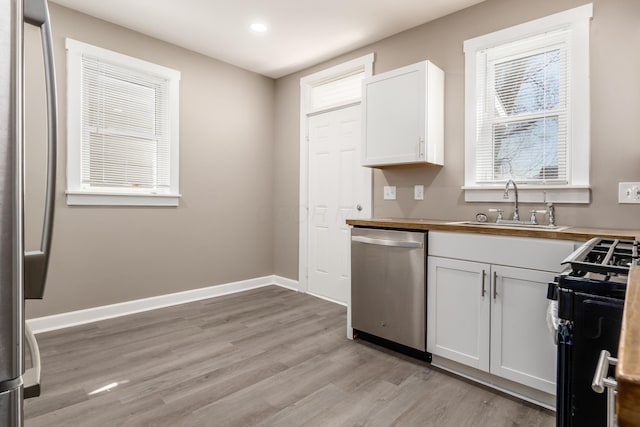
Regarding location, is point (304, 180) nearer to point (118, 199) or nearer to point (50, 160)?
point (118, 199)

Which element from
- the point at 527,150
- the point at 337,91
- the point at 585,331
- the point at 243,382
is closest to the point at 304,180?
the point at 337,91

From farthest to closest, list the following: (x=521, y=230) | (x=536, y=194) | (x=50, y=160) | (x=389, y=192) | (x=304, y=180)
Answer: (x=304, y=180) → (x=389, y=192) → (x=536, y=194) → (x=521, y=230) → (x=50, y=160)

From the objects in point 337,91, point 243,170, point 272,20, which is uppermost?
point 272,20

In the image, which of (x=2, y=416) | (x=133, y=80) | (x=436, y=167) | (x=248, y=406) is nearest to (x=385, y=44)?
(x=436, y=167)

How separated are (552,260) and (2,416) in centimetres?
221

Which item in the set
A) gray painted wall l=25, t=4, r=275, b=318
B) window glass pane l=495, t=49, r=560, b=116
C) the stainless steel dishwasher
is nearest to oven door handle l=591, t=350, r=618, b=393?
the stainless steel dishwasher

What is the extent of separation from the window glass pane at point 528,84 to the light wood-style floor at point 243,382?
6.59ft

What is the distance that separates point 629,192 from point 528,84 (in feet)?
3.32

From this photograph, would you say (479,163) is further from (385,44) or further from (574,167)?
(385,44)

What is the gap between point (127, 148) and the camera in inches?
137

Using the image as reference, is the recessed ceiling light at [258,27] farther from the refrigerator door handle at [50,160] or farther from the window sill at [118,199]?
the refrigerator door handle at [50,160]

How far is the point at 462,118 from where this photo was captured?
298cm

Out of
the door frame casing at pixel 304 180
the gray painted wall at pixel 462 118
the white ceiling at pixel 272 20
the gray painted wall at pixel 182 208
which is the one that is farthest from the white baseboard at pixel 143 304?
the white ceiling at pixel 272 20

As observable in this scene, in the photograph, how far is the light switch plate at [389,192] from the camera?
3463 millimetres
